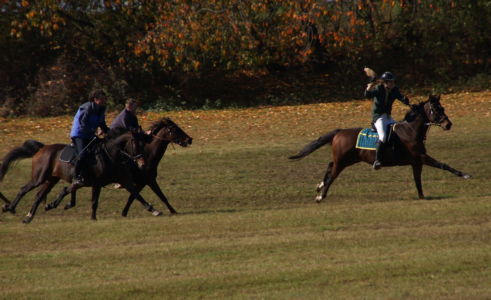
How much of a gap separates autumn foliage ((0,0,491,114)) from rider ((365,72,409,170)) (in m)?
15.0

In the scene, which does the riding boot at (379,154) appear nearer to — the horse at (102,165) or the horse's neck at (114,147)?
the horse at (102,165)

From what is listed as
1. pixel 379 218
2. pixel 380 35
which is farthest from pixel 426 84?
pixel 379 218

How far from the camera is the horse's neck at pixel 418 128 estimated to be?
18812 millimetres

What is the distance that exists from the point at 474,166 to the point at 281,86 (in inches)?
727

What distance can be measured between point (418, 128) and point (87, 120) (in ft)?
20.7

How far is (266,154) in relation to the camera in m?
27.3

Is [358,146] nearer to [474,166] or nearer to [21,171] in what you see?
[474,166]

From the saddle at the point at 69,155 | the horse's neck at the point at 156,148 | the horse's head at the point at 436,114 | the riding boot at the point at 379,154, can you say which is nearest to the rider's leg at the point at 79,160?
the saddle at the point at 69,155

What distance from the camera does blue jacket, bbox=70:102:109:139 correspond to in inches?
682

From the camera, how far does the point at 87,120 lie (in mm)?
17391

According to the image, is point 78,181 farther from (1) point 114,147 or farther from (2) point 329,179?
(2) point 329,179

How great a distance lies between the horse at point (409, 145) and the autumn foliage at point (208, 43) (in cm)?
1486

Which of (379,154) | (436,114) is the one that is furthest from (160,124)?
(436,114)

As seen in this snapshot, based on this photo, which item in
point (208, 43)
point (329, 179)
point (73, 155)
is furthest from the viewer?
point (208, 43)
